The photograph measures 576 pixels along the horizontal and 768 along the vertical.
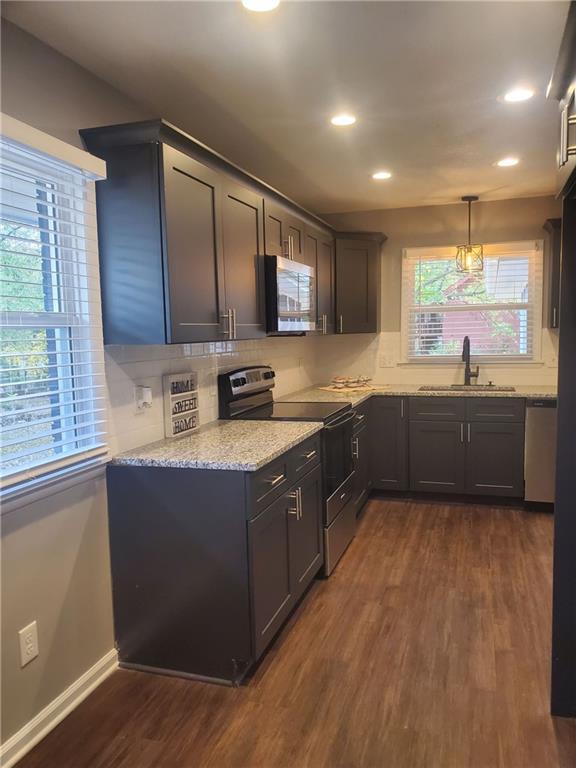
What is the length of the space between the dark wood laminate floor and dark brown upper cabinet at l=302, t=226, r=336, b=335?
1947 millimetres

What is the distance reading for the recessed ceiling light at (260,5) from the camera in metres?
1.78

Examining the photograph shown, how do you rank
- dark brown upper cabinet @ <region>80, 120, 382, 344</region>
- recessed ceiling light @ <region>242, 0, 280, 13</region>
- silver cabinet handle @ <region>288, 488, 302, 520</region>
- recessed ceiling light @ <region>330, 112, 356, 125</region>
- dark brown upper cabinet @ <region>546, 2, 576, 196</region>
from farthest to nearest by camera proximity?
recessed ceiling light @ <region>330, 112, 356, 125</region> → silver cabinet handle @ <region>288, 488, 302, 520</region> → dark brown upper cabinet @ <region>80, 120, 382, 344</region> → recessed ceiling light @ <region>242, 0, 280, 13</region> → dark brown upper cabinet @ <region>546, 2, 576, 196</region>

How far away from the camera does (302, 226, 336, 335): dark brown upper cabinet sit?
3996 millimetres

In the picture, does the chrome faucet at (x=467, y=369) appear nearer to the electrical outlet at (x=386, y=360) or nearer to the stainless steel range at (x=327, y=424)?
the electrical outlet at (x=386, y=360)

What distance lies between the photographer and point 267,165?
358cm

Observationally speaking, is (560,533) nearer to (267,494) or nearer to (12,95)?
(267,494)

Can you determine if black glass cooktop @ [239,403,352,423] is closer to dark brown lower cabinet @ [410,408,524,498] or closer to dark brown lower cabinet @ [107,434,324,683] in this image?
dark brown lower cabinet @ [107,434,324,683]

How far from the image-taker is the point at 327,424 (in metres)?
3.21

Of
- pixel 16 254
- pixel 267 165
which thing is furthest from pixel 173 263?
pixel 267 165

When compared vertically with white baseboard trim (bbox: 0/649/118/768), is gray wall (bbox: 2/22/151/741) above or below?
above

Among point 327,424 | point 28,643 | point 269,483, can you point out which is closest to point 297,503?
point 269,483

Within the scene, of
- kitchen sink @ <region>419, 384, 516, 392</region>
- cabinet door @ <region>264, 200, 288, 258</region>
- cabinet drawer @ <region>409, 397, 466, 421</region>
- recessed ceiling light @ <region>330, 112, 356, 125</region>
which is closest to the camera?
recessed ceiling light @ <region>330, 112, 356, 125</region>

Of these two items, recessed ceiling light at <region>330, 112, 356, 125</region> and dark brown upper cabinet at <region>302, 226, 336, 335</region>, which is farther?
dark brown upper cabinet at <region>302, 226, 336, 335</region>

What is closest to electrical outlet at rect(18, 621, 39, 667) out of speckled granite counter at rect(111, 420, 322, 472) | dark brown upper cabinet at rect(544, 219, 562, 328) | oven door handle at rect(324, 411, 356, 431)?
speckled granite counter at rect(111, 420, 322, 472)
